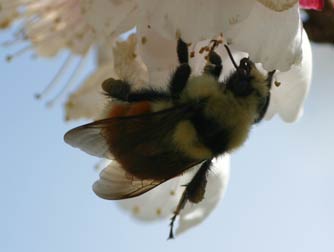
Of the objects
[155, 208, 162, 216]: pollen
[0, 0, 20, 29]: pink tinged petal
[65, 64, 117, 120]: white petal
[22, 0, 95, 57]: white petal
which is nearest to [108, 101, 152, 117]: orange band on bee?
[65, 64, 117, 120]: white petal

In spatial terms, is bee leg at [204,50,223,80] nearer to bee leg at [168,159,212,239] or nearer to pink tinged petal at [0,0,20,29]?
bee leg at [168,159,212,239]

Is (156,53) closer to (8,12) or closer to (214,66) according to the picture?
(214,66)

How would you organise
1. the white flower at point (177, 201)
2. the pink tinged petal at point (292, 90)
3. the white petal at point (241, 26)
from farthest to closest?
the white flower at point (177, 201) → the pink tinged petal at point (292, 90) → the white petal at point (241, 26)

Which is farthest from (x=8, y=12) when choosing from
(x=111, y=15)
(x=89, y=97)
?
(x=111, y=15)

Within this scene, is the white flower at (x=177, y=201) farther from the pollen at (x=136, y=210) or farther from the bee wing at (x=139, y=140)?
the bee wing at (x=139, y=140)

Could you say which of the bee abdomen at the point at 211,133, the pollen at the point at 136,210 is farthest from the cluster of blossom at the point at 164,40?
the bee abdomen at the point at 211,133

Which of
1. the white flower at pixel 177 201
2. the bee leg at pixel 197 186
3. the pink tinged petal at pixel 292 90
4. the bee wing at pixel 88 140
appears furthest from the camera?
the white flower at pixel 177 201
